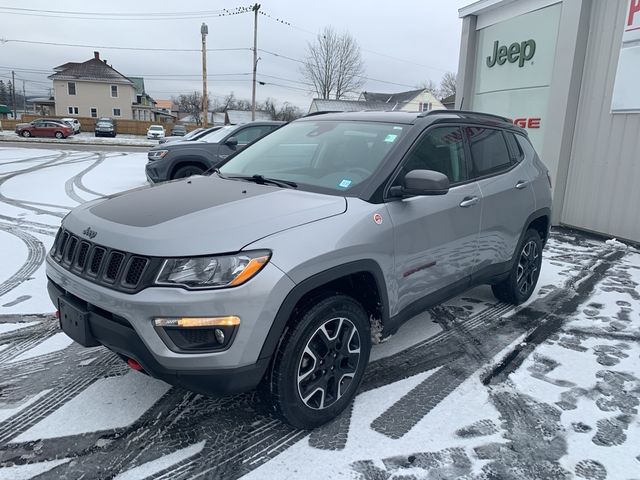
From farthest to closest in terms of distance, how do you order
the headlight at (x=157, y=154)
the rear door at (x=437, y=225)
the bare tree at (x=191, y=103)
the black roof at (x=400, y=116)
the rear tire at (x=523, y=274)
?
the bare tree at (x=191, y=103)
the headlight at (x=157, y=154)
the rear tire at (x=523, y=274)
the black roof at (x=400, y=116)
the rear door at (x=437, y=225)

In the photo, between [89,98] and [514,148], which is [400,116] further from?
[89,98]

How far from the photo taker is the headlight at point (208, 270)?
2221mm

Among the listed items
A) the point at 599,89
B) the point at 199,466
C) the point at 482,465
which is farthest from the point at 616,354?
the point at 599,89

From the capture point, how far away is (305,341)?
2.49 meters

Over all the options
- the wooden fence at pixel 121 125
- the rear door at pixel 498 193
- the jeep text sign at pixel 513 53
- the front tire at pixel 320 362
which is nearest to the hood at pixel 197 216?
the front tire at pixel 320 362

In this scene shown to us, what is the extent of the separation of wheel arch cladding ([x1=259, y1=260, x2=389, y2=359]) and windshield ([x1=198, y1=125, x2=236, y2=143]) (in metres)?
7.93

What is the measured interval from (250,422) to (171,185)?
5.38 ft

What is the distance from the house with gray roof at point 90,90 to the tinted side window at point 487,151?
218 ft

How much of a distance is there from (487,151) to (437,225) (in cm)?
118

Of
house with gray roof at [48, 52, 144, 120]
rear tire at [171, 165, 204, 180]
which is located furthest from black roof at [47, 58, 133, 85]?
rear tire at [171, 165, 204, 180]

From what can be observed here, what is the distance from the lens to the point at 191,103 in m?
107

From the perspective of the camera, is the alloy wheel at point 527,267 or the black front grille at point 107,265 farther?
the alloy wheel at point 527,267

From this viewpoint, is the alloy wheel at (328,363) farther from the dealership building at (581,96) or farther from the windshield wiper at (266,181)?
the dealership building at (581,96)

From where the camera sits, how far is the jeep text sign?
9202 mm
